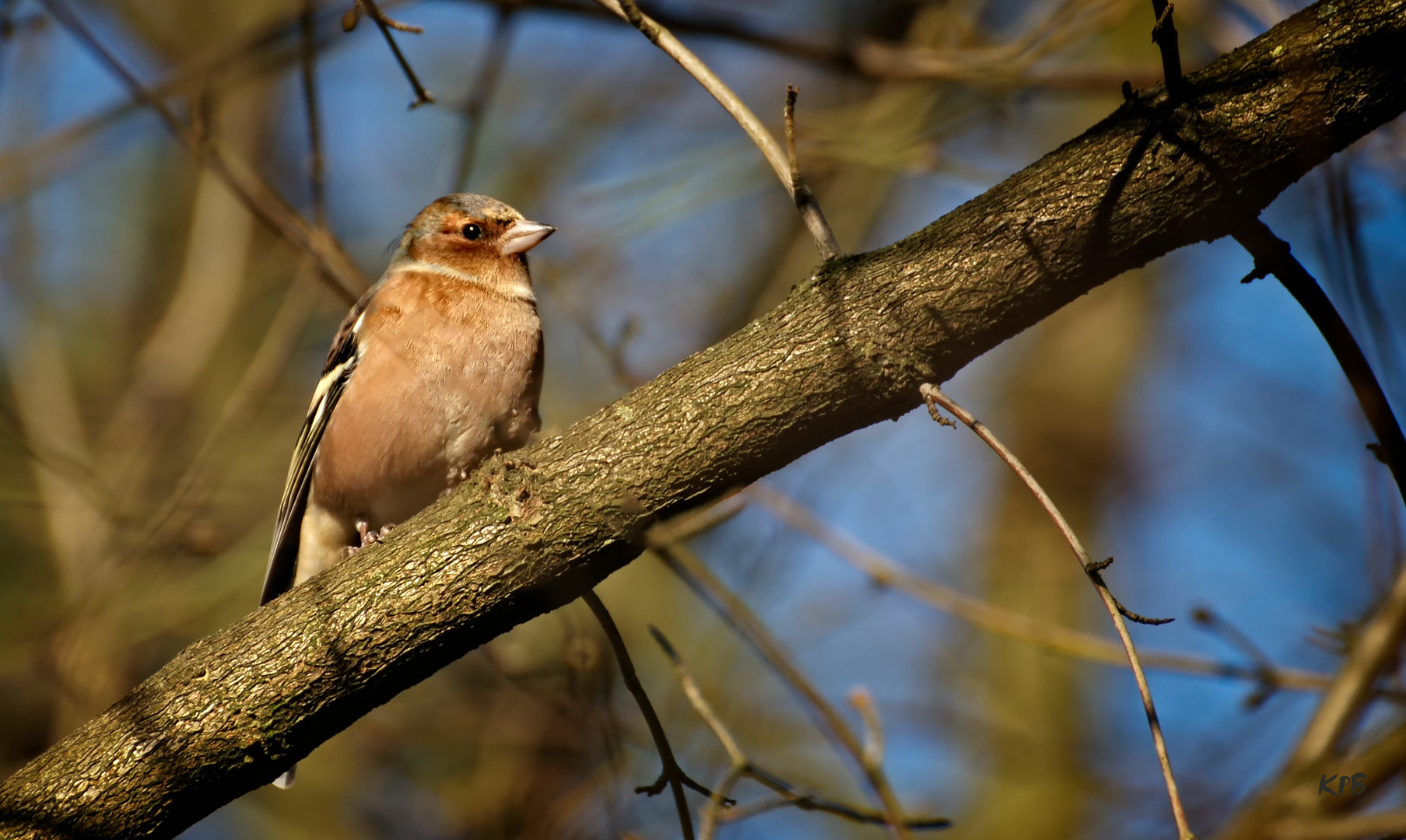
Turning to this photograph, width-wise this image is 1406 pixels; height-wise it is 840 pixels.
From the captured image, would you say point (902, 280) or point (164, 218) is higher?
point (164, 218)

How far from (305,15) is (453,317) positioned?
1626 mm

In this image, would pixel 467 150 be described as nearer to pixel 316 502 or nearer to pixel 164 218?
pixel 316 502

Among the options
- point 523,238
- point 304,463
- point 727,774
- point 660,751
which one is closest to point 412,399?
point 304,463

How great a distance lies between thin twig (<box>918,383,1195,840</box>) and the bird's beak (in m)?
3.52

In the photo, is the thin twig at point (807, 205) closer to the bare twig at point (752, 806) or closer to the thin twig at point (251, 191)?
the bare twig at point (752, 806)

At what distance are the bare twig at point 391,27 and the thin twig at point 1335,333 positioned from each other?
133 inches

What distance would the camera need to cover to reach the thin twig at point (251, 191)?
5297 millimetres

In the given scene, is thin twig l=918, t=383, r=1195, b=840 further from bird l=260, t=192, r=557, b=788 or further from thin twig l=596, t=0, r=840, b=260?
bird l=260, t=192, r=557, b=788

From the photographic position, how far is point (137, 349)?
399 inches

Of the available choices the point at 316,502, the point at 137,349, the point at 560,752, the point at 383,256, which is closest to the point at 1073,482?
the point at 560,752

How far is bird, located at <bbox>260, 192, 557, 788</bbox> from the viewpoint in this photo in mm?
5371

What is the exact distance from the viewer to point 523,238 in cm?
632

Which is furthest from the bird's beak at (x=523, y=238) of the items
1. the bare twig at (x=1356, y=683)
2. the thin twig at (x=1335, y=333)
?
the bare twig at (x=1356, y=683)

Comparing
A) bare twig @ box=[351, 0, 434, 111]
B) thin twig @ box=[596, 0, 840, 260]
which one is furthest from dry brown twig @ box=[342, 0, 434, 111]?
thin twig @ box=[596, 0, 840, 260]
